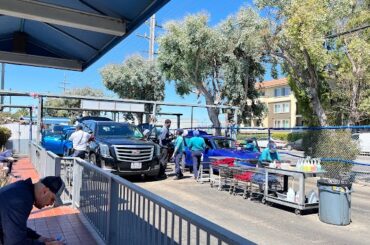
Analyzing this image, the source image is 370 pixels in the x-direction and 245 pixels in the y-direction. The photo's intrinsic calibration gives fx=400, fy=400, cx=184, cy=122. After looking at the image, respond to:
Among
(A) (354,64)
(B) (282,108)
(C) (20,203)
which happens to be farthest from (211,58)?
(B) (282,108)

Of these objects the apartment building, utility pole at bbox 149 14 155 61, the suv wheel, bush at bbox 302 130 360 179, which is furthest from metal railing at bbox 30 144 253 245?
the apartment building

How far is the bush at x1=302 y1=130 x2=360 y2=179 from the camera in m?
15.3

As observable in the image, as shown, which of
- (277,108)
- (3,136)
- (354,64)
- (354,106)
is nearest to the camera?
(3,136)

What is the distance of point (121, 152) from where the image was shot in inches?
511

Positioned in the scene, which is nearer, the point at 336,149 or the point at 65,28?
the point at 65,28

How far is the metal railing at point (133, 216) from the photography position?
264 cm

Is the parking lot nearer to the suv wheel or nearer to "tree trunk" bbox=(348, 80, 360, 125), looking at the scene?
the suv wheel

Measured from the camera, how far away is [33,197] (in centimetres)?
322

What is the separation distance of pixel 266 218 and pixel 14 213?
6.68m

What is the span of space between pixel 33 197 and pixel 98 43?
2.93 meters

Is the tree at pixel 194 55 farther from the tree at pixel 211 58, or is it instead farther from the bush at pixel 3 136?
the bush at pixel 3 136

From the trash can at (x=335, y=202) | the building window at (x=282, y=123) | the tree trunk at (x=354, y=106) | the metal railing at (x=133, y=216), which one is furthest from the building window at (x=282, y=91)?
the metal railing at (x=133, y=216)

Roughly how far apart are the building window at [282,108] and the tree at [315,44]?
33.0 meters

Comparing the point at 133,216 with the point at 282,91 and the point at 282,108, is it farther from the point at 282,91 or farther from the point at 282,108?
the point at 282,91
